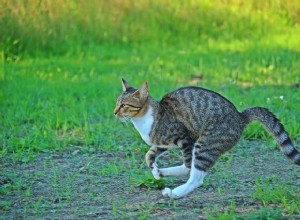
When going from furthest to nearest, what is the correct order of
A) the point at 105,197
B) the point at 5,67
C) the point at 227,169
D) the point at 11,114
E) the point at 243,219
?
the point at 5,67
the point at 11,114
the point at 227,169
the point at 105,197
the point at 243,219

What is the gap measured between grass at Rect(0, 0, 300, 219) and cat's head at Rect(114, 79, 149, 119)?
55cm

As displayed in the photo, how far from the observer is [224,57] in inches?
532

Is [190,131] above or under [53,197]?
above

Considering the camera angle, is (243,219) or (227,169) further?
(227,169)

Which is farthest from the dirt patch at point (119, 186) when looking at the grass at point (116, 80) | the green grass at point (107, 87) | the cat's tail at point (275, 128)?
the green grass at point (107, 87)

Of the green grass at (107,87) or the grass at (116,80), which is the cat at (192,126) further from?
the green grass at (107,87)

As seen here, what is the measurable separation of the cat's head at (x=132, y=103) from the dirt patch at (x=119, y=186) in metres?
0.54

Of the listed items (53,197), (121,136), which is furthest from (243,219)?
(121,136)

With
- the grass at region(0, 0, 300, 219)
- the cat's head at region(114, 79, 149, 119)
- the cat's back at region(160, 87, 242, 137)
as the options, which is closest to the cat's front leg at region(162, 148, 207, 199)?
the grass at region(0, 0, 300, 219)

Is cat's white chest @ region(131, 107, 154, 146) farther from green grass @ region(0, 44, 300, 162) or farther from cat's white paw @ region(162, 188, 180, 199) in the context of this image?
green grass @ region(0, 44, 300, 162)

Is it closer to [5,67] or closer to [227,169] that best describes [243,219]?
[227,169]

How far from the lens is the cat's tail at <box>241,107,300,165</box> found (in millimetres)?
6633

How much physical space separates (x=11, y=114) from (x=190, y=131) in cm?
351

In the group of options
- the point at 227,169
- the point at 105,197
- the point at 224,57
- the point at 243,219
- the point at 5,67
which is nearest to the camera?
the point at 243,219
